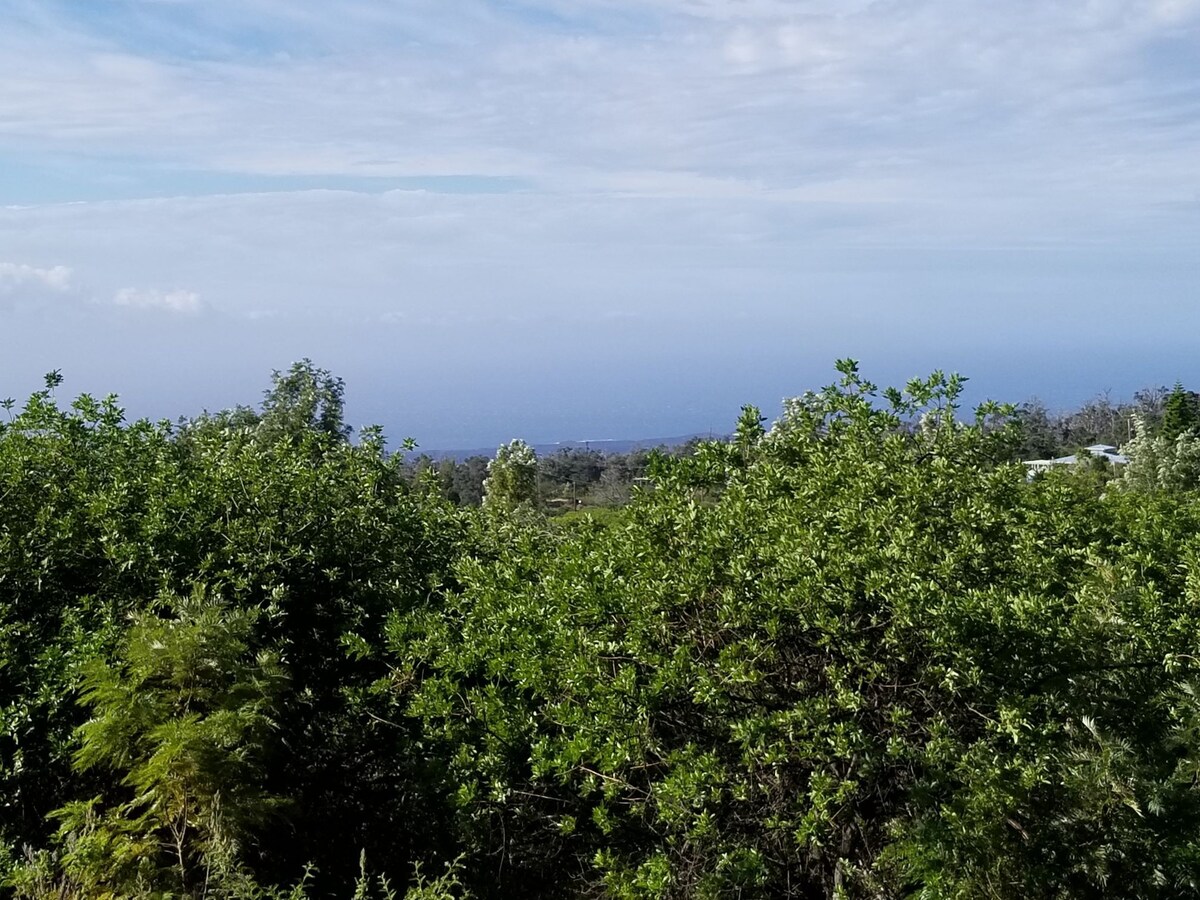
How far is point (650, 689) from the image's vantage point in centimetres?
762

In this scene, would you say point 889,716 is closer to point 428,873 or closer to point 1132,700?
point 1132,700

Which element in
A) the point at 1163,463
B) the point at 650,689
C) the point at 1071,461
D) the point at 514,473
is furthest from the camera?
the point at 1071,461

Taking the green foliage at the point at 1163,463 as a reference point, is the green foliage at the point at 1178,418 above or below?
above

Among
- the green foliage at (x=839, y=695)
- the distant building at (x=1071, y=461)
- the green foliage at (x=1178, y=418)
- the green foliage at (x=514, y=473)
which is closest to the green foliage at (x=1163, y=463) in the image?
the distant building at (x=1071, y=461)

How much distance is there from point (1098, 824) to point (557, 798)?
11.9ft

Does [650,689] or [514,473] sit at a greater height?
[650,689]

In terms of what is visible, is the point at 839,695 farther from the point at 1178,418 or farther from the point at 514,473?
the point at 1178,418

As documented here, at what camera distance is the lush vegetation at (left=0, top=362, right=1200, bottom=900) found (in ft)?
23.3

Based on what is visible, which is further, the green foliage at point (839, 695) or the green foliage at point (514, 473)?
the green foliage at point (514, 473)

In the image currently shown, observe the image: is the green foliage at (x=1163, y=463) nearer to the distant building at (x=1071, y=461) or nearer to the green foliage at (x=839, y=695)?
the distant building at (x=1071, y=461)

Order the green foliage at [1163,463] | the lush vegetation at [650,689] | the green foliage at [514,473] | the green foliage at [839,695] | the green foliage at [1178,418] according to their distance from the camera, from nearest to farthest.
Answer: the green foliage at [839,695], the lush vegetation at [650,689], the green foliage at [1163,463], the green foliage at [514,473], the green foliage at [1178,418]

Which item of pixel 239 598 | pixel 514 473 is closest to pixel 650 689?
pixel 239 598

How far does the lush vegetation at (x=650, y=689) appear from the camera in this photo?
23.3 ft

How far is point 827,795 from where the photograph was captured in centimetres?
737
